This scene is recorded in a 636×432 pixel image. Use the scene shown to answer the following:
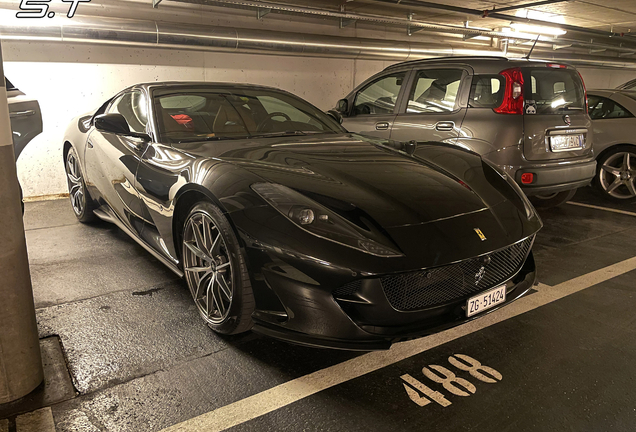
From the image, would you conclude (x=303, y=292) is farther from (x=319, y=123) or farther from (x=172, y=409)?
(x=319, y=123)

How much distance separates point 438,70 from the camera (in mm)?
4820

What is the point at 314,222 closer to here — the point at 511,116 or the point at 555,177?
the point at 511,116

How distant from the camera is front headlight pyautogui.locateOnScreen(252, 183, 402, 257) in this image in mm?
1937

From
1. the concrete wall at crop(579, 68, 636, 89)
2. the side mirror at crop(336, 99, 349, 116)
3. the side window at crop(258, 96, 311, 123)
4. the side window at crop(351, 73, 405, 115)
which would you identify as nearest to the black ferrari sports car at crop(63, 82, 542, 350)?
the side window at crop(258, 96, 311, 123)

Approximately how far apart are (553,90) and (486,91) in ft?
2.05

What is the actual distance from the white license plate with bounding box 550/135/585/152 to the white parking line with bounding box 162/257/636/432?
1.68 meters

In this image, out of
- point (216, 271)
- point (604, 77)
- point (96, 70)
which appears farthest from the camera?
point (604, 77)

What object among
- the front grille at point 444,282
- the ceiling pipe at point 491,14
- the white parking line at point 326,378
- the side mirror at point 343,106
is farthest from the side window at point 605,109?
the front grille at point 444,282

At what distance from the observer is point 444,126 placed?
4598mm

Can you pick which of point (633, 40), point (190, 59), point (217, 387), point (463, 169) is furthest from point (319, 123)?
point (633, 40)

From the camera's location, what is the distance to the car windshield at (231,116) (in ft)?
10.0

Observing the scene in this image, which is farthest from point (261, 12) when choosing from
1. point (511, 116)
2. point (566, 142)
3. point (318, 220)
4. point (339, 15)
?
point (318, 220)

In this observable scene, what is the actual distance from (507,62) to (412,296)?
319 centimetres

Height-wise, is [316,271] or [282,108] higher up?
[282,108]
